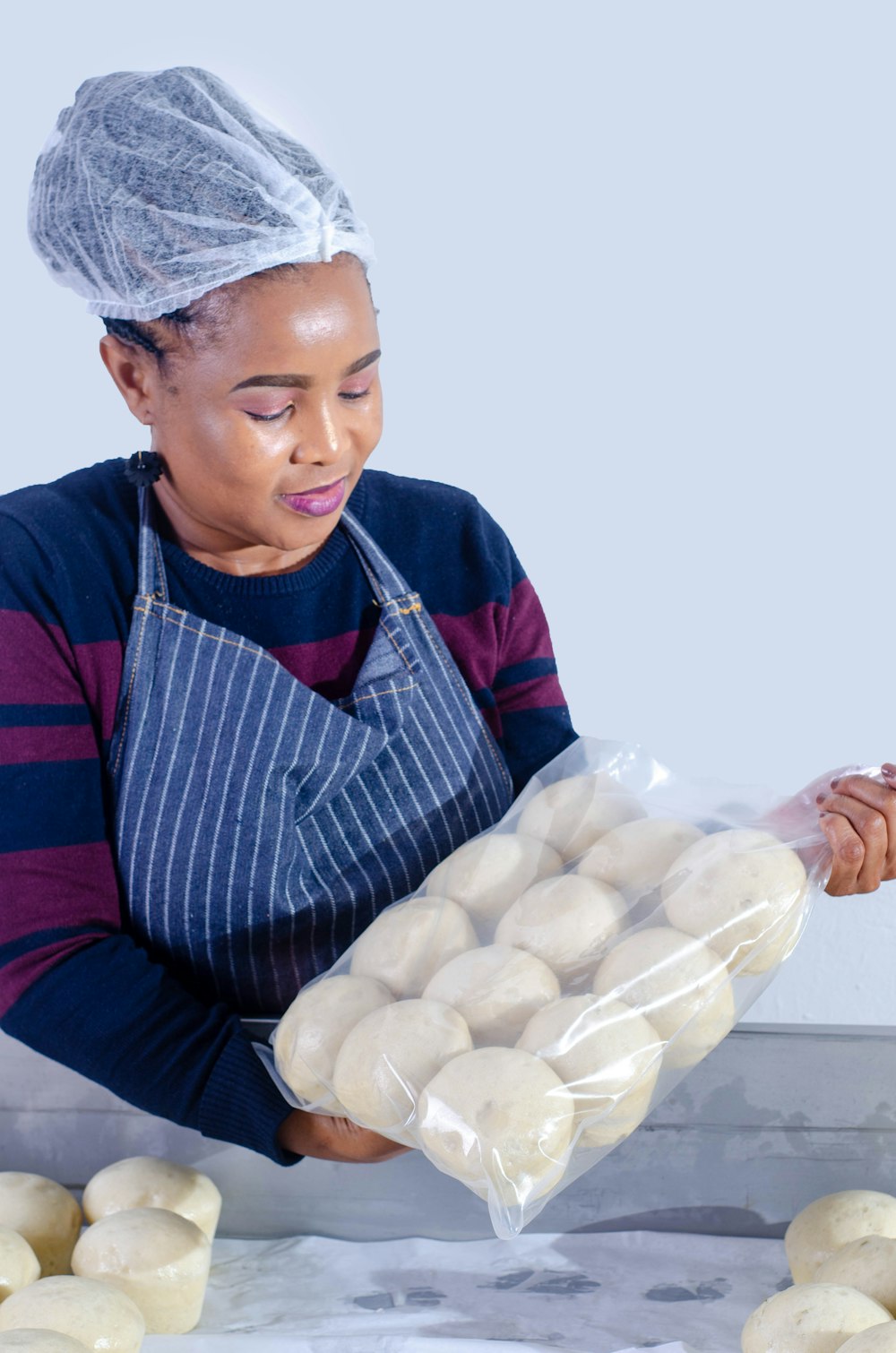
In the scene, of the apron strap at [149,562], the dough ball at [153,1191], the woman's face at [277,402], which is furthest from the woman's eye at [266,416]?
the dough ball at [153,1191]

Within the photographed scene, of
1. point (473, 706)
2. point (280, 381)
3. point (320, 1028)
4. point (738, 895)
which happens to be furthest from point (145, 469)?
point (738, 895)

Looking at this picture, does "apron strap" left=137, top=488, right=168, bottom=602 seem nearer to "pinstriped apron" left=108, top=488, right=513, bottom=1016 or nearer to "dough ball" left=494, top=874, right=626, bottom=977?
"pinstriped apron" left=108, top=488, right=513, bottom=1016

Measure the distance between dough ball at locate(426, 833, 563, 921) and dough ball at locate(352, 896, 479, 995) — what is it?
0.06 ft

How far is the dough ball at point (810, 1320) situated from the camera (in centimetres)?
90

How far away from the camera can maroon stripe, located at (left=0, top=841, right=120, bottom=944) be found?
1102 mm

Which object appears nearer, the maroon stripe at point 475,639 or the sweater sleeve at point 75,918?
the sweater sleeve at point 75,918

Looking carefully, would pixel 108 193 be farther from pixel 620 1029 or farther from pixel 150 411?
pixel 620 1029

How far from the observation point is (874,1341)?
848 millimetres

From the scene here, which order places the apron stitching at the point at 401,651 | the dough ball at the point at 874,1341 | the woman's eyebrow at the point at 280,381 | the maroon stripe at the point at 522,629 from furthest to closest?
the maroon stripe at the point at 522,629 < the apron stitching at the point at 401,651 < the woman's eyebrow at the point at 280,381 < the dough ball at the point at 874,1341

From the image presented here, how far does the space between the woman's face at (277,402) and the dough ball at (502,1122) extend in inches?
19.0

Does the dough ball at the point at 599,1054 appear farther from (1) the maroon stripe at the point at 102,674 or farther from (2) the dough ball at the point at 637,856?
(1) the maroon stripe at the point at 102,674

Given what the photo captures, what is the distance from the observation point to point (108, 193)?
107 centimetres

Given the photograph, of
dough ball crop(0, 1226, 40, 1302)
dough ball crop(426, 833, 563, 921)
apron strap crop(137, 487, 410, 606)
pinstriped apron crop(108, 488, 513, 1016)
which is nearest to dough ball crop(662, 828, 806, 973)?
dough ball crop(426, 833, 563, 921)

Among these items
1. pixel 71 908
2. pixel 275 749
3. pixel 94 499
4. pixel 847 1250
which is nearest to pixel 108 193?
pixel 94 499
